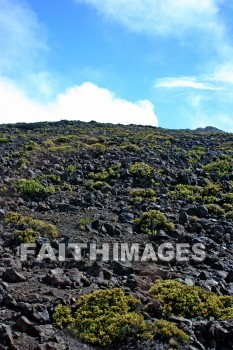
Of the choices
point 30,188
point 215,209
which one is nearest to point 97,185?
point 30,188

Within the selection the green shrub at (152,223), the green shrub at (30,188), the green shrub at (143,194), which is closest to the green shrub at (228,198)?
the green shrub at (143,194)

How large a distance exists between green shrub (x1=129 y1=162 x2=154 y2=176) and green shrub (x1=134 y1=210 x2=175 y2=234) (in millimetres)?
6332

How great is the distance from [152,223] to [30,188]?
5248 millimetres

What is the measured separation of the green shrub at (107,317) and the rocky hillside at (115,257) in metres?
0.02

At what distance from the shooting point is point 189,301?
9227mm

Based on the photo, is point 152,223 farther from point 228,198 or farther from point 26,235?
point 228,198

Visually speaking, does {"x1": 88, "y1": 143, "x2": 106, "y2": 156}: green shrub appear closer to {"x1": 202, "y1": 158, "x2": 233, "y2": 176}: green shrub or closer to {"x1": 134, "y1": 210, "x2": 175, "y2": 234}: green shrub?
{"x1": 202, "y1": 158, "x2": 233, "y2": 176}: green shrub

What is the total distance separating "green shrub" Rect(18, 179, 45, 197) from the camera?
17230mm

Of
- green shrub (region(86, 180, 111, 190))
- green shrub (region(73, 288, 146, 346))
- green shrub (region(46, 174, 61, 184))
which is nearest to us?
green shrub (region(73, 288, 146, 346))

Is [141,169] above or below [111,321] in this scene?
above

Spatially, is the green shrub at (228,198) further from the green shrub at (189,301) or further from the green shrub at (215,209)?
the green shrub at (189,301)

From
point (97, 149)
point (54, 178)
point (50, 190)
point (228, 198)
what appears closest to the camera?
point (50, 190)

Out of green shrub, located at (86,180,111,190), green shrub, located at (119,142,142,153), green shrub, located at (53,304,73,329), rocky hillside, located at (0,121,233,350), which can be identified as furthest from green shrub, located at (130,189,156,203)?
green shrub, located at (119,142,142,153)

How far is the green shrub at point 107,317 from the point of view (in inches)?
324
